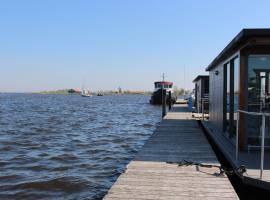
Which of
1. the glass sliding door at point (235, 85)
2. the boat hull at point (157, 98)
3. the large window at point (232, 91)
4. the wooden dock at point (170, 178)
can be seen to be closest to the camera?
the wooden dock at point (170, 178)

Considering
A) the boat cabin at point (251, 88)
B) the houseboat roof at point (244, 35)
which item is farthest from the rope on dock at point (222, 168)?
the houseboat roof at point (244, 35)

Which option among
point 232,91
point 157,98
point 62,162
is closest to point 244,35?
point 232,91

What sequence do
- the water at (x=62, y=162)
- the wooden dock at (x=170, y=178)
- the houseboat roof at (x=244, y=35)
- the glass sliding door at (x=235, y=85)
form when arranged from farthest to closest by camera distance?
1. the glass sliding door at (x=235, y=85)
2. the water at (x=62, y=162)
3. the houseboat roof at (x=244, y=35)
4. the wooden dock at (x=170, y=178)

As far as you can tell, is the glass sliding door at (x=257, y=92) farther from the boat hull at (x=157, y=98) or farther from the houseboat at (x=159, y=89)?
the boat hull at (x=157, y=98)

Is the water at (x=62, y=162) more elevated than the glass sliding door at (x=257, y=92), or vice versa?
the glass sliding door at (x=257, y=92)

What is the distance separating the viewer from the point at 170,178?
23.0 feet

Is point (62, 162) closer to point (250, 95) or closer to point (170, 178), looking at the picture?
point (170, 178)

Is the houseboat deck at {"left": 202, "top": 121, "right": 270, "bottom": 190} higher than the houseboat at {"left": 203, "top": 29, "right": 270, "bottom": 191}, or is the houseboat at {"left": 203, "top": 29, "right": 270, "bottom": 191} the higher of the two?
the houseboat at {"left": 203, "top": 29, "right": 270, "bottom": 191}

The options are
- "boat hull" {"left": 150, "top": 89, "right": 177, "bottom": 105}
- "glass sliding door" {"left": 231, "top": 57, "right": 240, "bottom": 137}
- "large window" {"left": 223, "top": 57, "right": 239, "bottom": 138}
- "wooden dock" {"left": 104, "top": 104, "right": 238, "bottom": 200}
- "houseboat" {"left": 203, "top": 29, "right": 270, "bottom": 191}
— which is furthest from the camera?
"boat hull" {"left": 150, "top": 89, "right": 177, "bottom": 105}

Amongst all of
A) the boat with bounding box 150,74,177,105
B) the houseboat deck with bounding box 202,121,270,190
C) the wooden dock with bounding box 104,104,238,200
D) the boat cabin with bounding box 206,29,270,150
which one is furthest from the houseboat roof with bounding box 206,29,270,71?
the boat with bounding box 150,74,177,105

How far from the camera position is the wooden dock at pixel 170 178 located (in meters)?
6.06

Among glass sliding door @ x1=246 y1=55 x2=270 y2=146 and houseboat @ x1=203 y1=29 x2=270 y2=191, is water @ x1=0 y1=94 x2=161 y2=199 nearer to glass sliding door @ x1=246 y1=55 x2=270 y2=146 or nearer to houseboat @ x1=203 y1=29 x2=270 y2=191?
houseboat @ x1=203 y1=29 x2=270 y2=191

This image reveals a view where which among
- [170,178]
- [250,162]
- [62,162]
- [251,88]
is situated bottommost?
[62,162]

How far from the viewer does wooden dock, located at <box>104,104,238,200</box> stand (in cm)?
606
